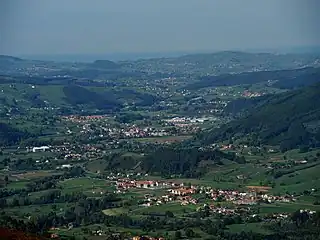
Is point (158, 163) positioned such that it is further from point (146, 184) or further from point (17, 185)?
point (17, 185)

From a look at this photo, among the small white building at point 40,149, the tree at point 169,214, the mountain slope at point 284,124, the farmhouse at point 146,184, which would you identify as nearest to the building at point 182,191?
the farmhouse at point 146,184

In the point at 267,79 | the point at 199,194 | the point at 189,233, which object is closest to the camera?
the point at 189,233

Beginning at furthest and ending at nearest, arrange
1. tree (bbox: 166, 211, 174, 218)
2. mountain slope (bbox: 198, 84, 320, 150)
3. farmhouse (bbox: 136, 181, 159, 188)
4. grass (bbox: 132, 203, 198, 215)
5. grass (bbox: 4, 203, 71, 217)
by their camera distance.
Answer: mountain slope (bbox: 198, 84, 320, 150), farmhouse (bbox: 136, 181, 159, 188), grass (bbox: 4, 203, 71, 217), grass (bbox: 132, 203, 198, 215), tree (bbox: 166, 211, 174, 218)

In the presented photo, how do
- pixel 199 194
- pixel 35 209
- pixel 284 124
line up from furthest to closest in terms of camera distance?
pixel 284 124 → pixel 199 194 → pixel 35 209

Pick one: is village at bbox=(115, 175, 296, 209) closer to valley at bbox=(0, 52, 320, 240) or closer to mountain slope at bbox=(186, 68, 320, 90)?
valley at bbox=(0, 52, 320, 240)

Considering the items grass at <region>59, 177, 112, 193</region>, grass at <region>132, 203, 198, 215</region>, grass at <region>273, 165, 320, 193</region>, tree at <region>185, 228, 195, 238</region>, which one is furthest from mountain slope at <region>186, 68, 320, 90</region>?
tree at <region>185, 228, 195, 238</region>

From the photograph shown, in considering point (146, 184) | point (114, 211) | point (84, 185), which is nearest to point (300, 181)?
point (146, 184)

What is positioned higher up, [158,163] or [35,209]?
[158,163]

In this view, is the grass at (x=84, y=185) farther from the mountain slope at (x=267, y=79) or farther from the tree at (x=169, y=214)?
the mountain slope at (x=267, y=79)

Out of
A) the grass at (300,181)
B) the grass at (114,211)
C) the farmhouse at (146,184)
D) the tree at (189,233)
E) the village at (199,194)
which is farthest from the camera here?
the farmhouse at (146,184)

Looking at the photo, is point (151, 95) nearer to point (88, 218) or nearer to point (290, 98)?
point (290, 98)
